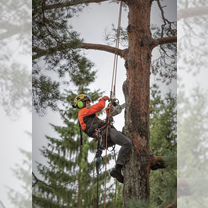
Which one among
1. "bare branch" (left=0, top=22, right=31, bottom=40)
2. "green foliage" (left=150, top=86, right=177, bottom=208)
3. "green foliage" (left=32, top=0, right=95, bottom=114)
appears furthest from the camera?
"bare branch" (left=0, top=22, right=31, bottom=40)

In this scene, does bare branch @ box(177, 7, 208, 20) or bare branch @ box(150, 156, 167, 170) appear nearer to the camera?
bare branch @ box(150, 156, 167, 170)

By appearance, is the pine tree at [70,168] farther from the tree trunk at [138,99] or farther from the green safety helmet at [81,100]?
the tree trunk at [138,99]

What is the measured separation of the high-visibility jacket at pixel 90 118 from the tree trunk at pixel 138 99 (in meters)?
0.18

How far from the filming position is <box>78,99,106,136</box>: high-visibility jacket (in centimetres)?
308

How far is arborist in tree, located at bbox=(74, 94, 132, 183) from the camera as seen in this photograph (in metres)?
3.05

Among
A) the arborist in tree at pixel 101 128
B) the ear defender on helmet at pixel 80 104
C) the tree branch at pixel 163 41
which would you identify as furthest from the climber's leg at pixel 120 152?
the tree branch at pixel 163 41

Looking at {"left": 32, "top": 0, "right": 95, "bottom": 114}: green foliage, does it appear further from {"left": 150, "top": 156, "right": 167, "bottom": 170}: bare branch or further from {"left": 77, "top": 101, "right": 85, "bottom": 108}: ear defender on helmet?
{"left": 150, "top": 156, "right": 167, "bottom": 170}: bare branch

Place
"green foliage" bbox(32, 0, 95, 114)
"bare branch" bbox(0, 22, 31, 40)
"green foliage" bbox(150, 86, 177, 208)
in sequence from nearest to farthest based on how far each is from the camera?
"green foliage" bbox(150, 86, 177, 208) → "green foliage" bbox(32, 0, 95, 114) → "bare branch" bbox(0, 22, 31, 40)

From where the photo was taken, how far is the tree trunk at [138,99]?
9.99 feet

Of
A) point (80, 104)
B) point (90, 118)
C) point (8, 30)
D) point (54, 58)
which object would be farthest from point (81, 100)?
point (8, 30)

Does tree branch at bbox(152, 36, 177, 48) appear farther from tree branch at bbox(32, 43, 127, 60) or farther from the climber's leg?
the climber's leg

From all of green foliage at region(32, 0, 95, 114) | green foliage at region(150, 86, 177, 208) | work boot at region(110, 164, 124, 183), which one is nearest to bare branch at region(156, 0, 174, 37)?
green foliage at region(150, 86, 177, 208)

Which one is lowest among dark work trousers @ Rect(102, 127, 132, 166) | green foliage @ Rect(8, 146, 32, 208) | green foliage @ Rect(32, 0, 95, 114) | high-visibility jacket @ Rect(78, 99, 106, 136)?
green foliage @ Rect(8, 146, 32, 208)

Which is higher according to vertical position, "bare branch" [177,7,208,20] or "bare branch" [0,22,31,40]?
"bare branch" [177,7,208,20]
